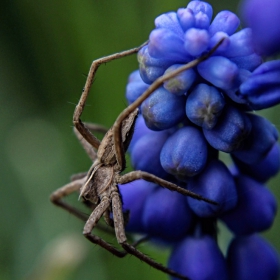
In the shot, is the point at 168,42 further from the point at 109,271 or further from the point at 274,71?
the point at 109,271

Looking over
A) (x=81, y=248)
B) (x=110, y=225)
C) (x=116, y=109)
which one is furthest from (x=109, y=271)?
(x=116, y=109)

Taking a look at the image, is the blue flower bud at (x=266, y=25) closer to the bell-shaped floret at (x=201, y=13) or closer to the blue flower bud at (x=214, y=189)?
the bell-shaped floret at (x=201, y=13)

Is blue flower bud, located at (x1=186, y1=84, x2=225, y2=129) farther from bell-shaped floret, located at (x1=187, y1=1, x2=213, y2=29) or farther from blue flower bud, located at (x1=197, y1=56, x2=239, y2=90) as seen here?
bell-shaped floret, located at (x1=187, y1=1, x2=213, y2=29)

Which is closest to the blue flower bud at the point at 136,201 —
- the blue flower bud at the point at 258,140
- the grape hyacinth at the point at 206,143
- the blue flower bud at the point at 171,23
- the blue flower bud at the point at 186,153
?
the grape hyacinth at the point at 206,143

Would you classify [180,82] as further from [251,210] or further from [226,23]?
[251,210]

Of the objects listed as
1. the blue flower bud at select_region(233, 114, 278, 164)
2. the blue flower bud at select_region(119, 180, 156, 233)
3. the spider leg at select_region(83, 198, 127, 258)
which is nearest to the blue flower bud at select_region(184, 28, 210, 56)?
the blue flower bud at select_region(233, 114, 278, 164)

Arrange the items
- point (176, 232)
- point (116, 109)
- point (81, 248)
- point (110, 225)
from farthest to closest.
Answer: point (116, 109) → point (81, 248) → point (110, 225) → point (176, 232)

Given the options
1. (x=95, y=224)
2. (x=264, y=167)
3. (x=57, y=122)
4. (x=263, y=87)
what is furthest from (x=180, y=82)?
(x=57, y=122)
